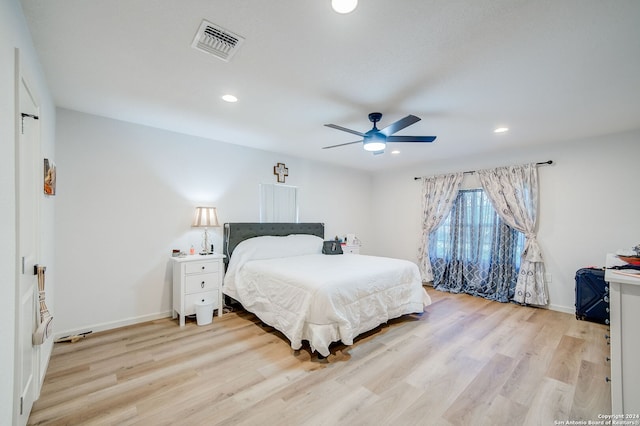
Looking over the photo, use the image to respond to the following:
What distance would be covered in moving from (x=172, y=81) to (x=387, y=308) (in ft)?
10.3

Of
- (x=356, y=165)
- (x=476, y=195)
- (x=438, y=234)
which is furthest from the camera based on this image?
(x=356, y=165)

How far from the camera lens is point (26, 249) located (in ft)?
5.45

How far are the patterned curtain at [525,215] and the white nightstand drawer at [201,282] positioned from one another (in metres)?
4.47

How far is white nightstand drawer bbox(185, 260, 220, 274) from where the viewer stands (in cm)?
328

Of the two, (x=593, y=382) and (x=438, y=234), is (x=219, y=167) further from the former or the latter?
(x=593, y=382)

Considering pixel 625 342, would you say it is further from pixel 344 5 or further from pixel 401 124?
pixel 344 5

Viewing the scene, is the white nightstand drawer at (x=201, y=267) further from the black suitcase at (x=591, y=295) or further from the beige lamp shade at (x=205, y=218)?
the black suitcase at (x=591, y=295)

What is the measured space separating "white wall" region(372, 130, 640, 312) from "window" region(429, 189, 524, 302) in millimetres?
469

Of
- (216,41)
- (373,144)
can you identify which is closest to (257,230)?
(373,144)

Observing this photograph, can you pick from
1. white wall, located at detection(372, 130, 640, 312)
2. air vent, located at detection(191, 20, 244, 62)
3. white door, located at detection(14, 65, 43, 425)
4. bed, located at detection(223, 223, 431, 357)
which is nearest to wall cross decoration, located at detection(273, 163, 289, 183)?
bed, located at detection(223, 223, 431, 357)

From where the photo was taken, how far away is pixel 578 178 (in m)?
3.75

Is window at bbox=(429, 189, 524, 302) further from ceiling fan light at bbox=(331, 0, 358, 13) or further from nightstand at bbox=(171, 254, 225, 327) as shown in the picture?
ceiling fan light at bbox=(331, 0, 358, 13)

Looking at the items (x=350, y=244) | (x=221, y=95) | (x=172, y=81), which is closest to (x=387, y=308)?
(x=350, y=244)

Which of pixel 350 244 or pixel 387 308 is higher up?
pixel 350 244
